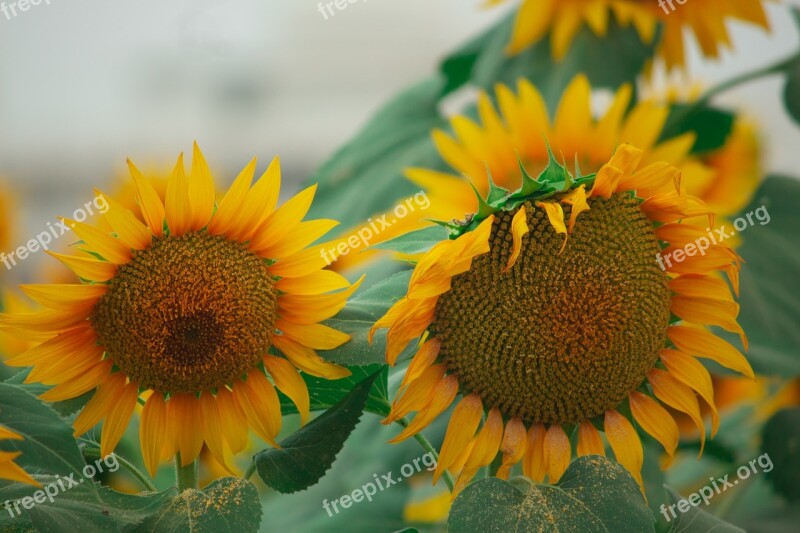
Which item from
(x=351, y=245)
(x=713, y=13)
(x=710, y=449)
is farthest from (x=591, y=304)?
(x=713, y=13)

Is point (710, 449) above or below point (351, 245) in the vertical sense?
below

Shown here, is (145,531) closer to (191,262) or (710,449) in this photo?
(191,262)

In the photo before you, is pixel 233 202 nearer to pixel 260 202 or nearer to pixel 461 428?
pixel 260 202

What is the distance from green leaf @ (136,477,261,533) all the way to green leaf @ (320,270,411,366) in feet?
0.26

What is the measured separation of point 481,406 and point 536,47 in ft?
1.82

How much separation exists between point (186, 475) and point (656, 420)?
245 mm

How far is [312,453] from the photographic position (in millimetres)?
469

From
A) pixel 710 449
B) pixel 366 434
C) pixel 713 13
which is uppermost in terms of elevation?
pixel 713 13

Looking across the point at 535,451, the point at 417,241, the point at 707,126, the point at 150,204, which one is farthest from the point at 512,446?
the point at 707,126

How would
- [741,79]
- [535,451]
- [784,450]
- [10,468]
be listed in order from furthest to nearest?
1. [741,79]
2. [784,450]
3. [535,451]
4. [10,468]

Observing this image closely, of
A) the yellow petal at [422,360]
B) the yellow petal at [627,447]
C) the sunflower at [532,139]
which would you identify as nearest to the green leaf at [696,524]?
the yellow petal at [627,447]

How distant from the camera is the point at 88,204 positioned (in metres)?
0.59

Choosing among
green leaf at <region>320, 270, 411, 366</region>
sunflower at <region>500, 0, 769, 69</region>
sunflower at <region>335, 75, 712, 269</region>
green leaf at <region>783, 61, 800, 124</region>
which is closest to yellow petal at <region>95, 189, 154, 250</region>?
green leaf at <region>320, 270, 411, 366</region>

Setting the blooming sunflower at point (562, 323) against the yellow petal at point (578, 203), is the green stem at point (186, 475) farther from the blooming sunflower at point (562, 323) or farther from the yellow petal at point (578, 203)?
the yellow petal at point (578, 203)
